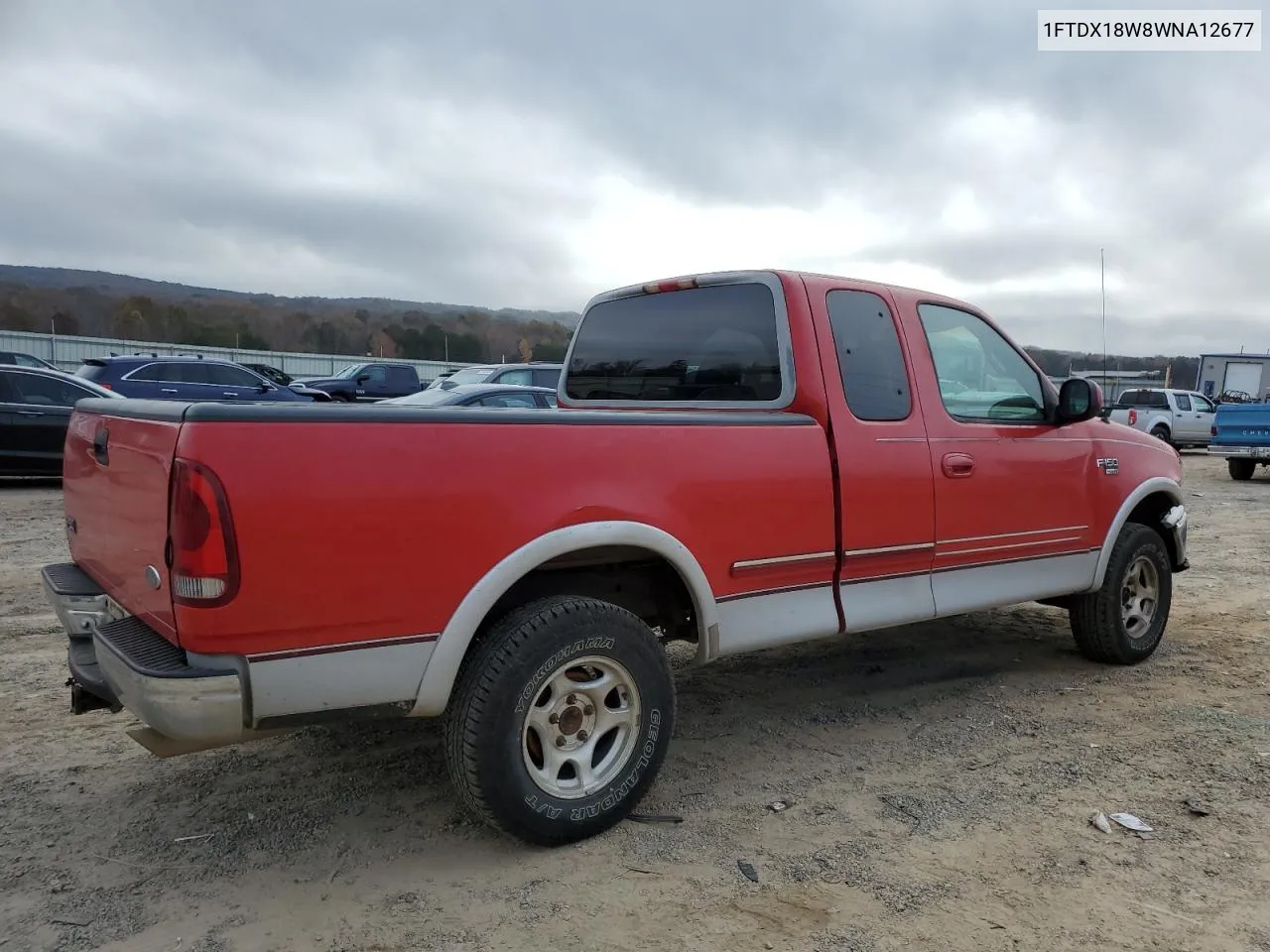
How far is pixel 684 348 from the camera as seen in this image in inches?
169

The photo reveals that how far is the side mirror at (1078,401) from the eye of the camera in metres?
4.62

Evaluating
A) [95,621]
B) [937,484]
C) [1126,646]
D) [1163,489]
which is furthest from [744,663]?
[95,621]

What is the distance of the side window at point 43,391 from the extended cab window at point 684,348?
31.5ft

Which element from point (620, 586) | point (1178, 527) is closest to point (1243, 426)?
point (1178, 527)

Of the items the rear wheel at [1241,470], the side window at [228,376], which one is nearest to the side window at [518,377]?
the side window at [228,376]

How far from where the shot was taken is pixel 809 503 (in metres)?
3.62

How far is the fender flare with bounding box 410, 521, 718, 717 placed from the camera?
2809mm

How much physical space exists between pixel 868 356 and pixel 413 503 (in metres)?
2.21

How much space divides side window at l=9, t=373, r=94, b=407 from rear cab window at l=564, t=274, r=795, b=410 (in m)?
9.59

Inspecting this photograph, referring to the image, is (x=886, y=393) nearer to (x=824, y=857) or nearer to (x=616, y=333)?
(x=616, y=333)

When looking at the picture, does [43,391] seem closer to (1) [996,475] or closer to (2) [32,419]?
(2) [32,419]

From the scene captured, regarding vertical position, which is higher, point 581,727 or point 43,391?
point 43,391

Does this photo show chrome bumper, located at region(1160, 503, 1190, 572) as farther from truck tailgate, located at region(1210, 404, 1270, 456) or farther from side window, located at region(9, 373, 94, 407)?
truck tailgate, located at region(1210, 404, 1270, 456)

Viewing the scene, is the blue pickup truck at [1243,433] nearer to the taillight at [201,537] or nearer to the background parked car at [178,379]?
the background parked car at [178,379]
